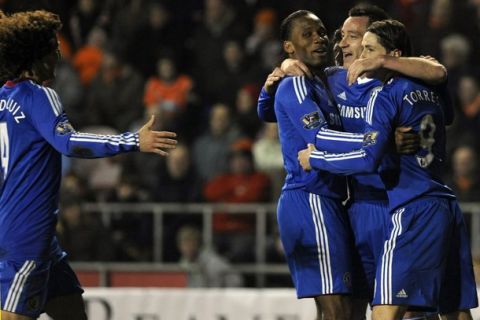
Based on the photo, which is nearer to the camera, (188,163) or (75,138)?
(75,138)

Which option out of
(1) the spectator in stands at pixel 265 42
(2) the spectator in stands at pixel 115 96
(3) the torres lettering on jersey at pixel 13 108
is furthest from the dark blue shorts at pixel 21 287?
(2) the spectator in stands at pixel 115 96

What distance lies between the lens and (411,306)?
6.13 metres

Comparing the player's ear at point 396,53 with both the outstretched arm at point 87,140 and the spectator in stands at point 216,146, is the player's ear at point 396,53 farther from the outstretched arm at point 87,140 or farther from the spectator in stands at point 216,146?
the spectator in stands at point 216,146

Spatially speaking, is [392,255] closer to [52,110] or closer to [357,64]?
[357,64]

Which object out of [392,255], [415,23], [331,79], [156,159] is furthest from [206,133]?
[392,255]

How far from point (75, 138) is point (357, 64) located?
1.50m

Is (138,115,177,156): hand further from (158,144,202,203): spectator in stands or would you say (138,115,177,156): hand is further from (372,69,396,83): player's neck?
(158,144,202,203): spectator in stands

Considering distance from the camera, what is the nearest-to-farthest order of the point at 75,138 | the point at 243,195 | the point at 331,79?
the point at 75,138 → the point at 331,79 → the point at 243,195

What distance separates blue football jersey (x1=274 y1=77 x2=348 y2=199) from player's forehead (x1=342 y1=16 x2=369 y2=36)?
1.32ft

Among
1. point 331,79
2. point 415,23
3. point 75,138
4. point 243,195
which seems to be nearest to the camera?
point 75,138

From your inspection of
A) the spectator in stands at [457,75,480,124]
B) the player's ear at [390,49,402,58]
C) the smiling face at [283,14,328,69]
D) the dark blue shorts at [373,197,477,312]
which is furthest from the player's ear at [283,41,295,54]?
the spectator in stands at [457,75,480,124]

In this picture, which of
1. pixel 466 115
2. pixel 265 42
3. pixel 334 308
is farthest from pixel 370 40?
pixel 265 42

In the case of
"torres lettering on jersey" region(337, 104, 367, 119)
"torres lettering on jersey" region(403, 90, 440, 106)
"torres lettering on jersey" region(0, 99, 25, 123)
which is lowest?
"torres lettering on jersey" region(337, 104, 367, 119)

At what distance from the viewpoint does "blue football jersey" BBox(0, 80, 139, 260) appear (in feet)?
20.2
